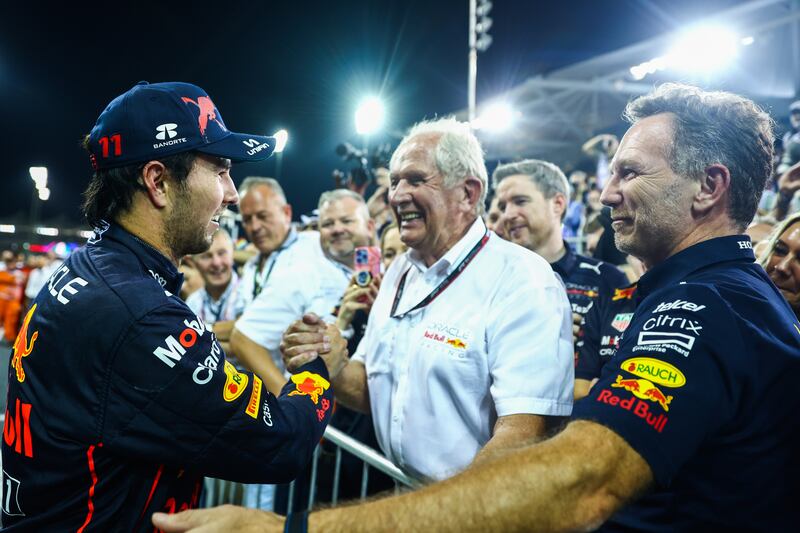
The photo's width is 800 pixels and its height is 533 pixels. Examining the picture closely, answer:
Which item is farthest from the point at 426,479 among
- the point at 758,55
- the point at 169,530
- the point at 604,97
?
the point at 604,97

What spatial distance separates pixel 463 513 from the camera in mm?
1132

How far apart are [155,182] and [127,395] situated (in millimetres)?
694

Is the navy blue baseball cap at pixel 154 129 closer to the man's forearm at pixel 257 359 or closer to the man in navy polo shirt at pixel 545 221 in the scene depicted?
the man's forearm at pixel 257 359

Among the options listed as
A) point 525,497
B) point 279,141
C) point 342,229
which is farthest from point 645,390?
point 342,229

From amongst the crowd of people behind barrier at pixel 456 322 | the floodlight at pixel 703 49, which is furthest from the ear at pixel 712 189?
the floodlight at pixel 703 49

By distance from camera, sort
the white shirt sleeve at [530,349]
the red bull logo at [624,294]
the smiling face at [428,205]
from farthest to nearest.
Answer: the red bull logo at [624,294] < the smiling face at [428,205] < the white shirt sleeve at [530,349]

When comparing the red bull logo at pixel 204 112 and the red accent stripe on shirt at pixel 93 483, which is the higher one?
the red bull logo at pixel 204 112

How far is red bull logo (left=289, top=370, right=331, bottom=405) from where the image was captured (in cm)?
183

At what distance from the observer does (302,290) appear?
370 centimetres

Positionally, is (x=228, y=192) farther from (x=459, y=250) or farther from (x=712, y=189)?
(x=712, y=189)

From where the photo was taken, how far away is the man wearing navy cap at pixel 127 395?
1.40m

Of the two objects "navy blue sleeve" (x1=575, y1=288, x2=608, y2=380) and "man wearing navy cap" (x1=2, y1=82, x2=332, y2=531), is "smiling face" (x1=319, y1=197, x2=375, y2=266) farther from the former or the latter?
"man wearing navy cap" (x1=2, y1=82, x2=332, y2=531)

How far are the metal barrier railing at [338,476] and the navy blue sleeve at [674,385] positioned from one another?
64 cm

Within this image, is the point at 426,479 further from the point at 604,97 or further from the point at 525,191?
the point at 604,97
